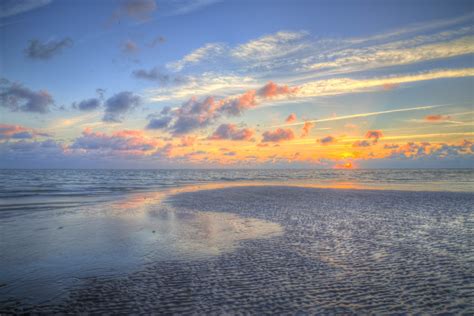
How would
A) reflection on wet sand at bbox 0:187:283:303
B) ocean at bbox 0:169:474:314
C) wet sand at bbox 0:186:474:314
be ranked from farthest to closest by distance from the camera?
reflection on wet sand at bbox 0:187:283:303
ocean at bbox 0:169:474:314
wet sand at bbox 0:186:474:314

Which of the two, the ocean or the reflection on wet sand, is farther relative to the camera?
the reflection on wet sand

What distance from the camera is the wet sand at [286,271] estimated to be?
9305 mm

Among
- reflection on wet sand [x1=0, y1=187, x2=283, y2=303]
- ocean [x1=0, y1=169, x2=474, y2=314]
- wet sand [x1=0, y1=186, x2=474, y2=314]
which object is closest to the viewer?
wet sand [x1=0, y1=186, x2=474, y2=314]

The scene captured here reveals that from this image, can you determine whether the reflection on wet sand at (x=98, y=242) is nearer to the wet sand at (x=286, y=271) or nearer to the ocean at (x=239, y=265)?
the ocean at (x=239, y=265)

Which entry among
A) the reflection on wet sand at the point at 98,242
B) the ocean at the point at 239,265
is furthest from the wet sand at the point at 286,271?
the reflection on wet sand at the point at 98,242

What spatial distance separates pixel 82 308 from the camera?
9.24 m

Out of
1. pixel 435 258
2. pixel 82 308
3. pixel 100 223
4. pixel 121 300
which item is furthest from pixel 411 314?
pixel 100 223

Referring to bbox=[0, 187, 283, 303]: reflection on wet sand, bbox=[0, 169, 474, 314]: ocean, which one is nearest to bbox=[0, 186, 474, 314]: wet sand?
bbox=[0, 169, 474, 314]: ocean

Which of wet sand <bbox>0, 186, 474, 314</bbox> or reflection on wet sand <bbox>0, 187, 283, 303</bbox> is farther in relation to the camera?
reflection on wet sand <bbox>0, 187, 283, 303</bbox>

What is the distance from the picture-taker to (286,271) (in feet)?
40.1

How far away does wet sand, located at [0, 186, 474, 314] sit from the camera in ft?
30.5

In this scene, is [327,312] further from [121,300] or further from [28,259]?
[28,259]

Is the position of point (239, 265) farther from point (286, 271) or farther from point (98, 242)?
point (98, 242)

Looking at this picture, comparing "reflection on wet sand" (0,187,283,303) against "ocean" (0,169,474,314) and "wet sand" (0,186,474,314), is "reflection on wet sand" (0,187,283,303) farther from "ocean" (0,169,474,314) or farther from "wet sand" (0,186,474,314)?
"wet sand" (0,186,474,314)
